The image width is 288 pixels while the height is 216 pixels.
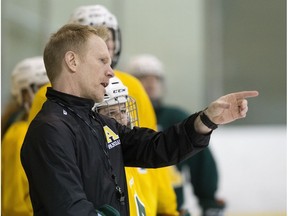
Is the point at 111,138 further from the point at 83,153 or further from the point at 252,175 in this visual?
the point at 252,175

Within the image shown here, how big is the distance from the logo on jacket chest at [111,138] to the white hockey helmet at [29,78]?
1115mm

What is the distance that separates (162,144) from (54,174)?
0.43 m

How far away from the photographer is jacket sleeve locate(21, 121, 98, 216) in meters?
1.72

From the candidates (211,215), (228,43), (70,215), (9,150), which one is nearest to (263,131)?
(228,43)

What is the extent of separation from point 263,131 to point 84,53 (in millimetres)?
4159

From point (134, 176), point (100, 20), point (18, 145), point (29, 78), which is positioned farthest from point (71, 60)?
point (29, 78)

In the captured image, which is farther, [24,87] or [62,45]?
[24,87]

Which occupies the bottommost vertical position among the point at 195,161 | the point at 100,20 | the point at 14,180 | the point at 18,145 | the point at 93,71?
the point at 195,161

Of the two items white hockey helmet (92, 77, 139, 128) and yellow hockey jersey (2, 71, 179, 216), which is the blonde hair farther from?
yellow hockey jersey (2, 71, 179, 216)

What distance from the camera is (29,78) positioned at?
316 centimetres

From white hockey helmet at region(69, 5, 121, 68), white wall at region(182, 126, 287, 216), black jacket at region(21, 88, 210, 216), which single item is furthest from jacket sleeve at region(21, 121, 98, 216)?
white wall at region(182, 126, 287, 216)

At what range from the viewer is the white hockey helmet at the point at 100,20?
2.72 metres

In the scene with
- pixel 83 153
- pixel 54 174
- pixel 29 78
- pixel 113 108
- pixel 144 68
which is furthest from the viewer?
pixel 144 68

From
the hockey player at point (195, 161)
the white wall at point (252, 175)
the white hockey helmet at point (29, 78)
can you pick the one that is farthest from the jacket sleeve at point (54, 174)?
the white wall at point (252, 175)
